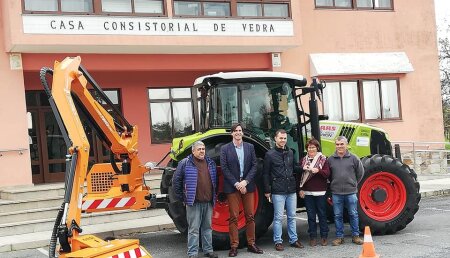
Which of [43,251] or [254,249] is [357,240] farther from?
[43,251]

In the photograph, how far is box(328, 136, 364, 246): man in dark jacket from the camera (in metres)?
8.23

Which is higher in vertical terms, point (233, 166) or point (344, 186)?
point (233, 166)

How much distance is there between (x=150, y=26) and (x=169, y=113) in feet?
11.4

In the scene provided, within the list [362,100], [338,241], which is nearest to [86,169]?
[338,241]

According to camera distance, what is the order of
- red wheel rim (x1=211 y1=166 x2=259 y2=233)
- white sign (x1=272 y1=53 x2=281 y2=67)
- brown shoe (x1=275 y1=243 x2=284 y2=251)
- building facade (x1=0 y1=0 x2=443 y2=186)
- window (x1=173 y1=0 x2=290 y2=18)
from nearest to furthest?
1. brown shoe (x1=275 y1=243 x2=284 y2=251)
2. red wheel rim (x1=211 y1=166 x2=259 y2=233)
3. building facade (x1=0 y1=0 x2=443 y2=186)
4. window (x1=173 y1=0 x2=290 y2=18)
5. white sign (x1=272 y1=53 x2=281 y2=67)

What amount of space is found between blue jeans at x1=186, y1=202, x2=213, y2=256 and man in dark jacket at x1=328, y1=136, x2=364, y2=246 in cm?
192

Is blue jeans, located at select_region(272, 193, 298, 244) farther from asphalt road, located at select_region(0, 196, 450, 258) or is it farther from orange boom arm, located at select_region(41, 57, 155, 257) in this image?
orange boom arm, located at select_region(41, 57, 155, 257)

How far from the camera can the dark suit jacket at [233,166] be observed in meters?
7.85

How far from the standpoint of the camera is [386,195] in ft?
29.1

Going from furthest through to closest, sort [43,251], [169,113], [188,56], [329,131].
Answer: [169,113], [188,56], [329,131], [43,251]

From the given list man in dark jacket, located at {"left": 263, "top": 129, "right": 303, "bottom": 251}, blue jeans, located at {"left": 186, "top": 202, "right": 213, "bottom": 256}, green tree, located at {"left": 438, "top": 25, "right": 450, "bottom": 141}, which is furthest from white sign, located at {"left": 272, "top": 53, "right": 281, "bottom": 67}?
green tree, located at {"left": 438, "top": 25, "right": 450, "bottom": 141}

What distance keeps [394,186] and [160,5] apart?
8.08m

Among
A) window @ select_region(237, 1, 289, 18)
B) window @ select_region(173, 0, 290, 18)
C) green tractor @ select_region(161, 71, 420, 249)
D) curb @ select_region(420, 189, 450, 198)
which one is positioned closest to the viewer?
green tractor @ select_region(161, 71, 420, 249)

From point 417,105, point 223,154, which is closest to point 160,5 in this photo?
point 223,154
